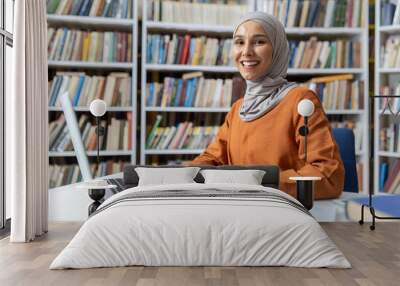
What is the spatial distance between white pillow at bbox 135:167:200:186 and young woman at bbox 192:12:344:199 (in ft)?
1.09

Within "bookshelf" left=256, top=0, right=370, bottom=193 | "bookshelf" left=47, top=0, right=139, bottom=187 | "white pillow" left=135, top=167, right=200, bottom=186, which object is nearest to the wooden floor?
"white pillow" left=135, top=167, right=200, bottom=186

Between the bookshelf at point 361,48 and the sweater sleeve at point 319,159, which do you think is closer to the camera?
the sweater sleeve at point 319,159

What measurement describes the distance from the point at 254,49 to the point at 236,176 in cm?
87

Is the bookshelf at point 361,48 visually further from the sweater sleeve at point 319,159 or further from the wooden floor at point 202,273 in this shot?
the wooden floor at point 202,273

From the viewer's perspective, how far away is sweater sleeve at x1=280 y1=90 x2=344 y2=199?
409 centimetres

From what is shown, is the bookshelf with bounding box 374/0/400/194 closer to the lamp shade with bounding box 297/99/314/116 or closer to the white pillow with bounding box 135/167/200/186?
the lamp shade with bounding box 297/99/314/116

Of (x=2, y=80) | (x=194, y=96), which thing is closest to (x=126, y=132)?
(x=194, y=96)

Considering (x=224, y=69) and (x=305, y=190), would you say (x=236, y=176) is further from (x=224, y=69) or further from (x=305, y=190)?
(x=224, y=69)

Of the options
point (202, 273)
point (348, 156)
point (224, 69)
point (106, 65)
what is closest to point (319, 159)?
point (348, 156)

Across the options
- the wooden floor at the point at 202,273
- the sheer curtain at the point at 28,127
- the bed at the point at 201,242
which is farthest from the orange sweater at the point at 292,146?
the sheer curtain at the point at 28,127

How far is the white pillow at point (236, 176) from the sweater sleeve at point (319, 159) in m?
0.27

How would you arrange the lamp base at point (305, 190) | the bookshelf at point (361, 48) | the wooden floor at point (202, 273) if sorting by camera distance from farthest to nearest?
the bookshelf at point (361, 48)
the lamp base at point (305, 190)
the wooden floor at point (202, 273)

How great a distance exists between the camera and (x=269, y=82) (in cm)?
435

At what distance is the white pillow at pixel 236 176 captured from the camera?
157 inches
